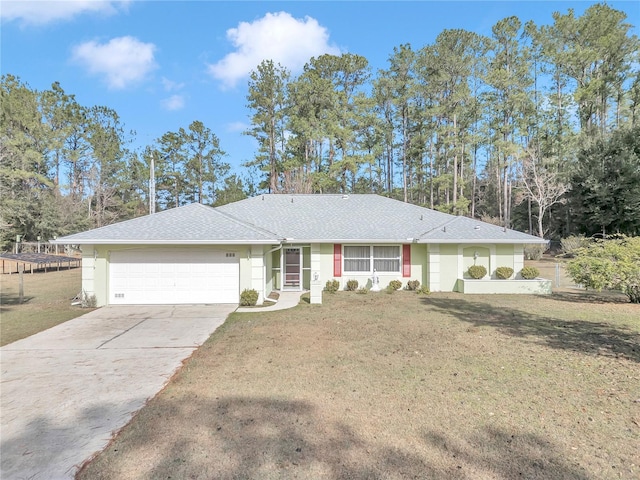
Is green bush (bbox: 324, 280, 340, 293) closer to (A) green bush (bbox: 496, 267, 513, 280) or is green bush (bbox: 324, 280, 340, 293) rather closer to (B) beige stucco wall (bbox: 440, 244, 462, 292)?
(B) beige stucco wall (bbox: 440, 244, 462, 292)

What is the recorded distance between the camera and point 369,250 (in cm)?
1540

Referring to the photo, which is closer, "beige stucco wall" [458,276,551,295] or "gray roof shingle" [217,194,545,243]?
"beige stucco wall" [458,276,551,295]

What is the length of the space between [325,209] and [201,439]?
15.2 metres

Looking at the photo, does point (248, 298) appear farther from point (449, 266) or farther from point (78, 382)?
point (449, 266)

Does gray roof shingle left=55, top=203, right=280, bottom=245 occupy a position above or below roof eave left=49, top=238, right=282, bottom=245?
above

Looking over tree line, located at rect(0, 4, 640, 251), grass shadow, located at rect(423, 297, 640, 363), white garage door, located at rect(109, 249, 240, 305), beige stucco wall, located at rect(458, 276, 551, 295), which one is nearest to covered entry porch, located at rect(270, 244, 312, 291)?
white garage door, located at rect(109, 249, 240, 305)

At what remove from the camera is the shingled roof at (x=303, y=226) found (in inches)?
470

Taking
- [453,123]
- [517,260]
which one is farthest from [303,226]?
[453,123]

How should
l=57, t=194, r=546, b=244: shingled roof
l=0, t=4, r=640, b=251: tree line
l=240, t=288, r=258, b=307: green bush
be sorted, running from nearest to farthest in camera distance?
l=240, t=288, r=258, b=307: green bush → l=57, t=194, r=546, b=244: shingled roof → l=0, t=4, r=640, b=251: tree line

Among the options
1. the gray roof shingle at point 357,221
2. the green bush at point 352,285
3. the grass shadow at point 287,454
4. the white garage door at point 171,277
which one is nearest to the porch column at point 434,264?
the gray roof shingle at point 357,221

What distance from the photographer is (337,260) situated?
1530 cm

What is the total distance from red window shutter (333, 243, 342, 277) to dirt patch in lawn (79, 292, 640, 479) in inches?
278

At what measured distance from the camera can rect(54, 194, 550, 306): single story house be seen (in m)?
12.1

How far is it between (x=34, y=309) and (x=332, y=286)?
10.7 meters
